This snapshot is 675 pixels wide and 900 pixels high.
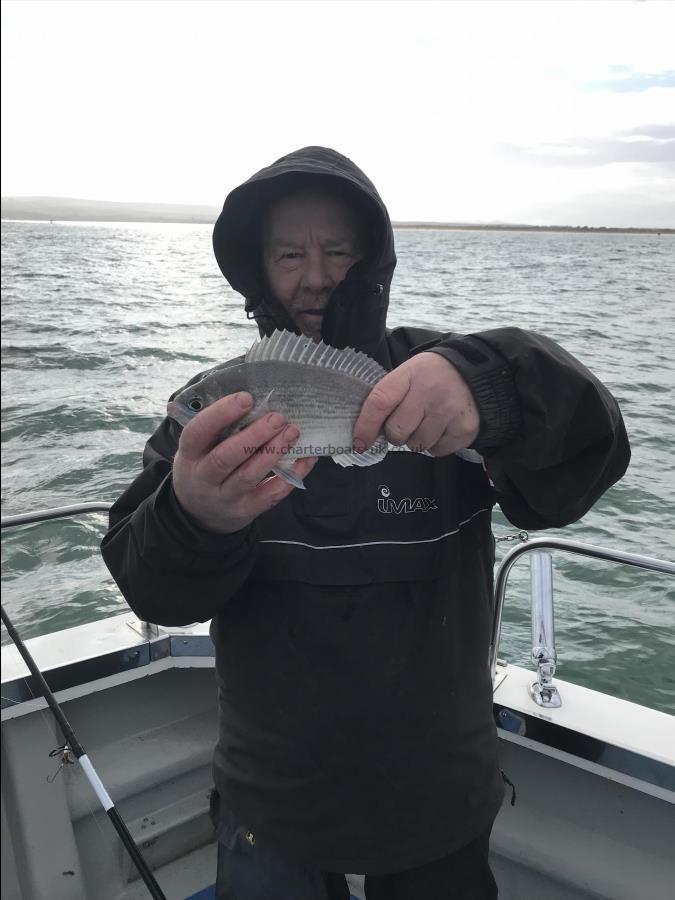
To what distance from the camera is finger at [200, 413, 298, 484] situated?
6.12ft

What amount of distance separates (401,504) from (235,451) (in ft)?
2.64

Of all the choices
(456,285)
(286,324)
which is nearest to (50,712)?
(286,324)

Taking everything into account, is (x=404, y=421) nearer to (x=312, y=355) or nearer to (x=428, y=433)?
(x=428, y=433)

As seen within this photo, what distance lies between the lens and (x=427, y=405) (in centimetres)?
194

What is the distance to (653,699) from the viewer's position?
6066mm

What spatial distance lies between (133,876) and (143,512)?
2.83 m

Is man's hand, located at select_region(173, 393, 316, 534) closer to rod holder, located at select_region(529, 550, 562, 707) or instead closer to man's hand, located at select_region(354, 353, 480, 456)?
man's hand, located at select_region(354, 353, 480, 456)

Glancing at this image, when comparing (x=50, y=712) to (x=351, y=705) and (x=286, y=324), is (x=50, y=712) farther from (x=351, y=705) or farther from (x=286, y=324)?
(x=286, y=324)

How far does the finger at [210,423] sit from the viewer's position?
1.90 meters

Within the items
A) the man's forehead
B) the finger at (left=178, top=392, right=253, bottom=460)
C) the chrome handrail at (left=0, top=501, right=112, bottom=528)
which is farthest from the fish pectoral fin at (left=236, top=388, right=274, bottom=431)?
the chrome handrail at (left=0, top=501, right=112, bottom=528)

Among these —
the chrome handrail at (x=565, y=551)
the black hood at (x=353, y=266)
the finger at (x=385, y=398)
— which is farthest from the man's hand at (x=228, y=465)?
the chrome handrail at (x=565, y=551)

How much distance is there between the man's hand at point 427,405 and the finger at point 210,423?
0.39 metres

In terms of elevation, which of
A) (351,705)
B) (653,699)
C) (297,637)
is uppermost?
(297,637)

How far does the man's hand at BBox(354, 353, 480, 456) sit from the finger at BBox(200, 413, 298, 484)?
0.32 meters
